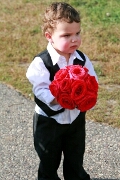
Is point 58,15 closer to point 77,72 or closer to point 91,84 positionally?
point 77,72

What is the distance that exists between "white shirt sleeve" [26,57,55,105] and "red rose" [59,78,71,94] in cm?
16

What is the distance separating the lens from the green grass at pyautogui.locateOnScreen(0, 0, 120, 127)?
525cm

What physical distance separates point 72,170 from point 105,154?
72 centimetres

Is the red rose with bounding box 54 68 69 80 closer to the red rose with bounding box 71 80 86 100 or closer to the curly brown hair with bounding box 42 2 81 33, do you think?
the red rose with bounding box 71 80 86 100

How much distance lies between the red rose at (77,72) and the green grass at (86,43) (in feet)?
6.02

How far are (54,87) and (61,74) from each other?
91 millimetres

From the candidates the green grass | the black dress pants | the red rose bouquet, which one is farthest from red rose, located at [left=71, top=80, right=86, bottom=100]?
the green grass

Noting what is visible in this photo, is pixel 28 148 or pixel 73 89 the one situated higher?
pixel 73 89

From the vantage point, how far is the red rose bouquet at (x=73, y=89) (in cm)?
279

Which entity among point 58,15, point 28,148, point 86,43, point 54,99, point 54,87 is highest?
point 58,15

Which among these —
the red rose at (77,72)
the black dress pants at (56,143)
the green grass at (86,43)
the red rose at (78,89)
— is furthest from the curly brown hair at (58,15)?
the green grass at (86,43)

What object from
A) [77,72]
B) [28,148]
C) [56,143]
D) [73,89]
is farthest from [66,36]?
[28,148]

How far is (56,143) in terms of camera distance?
320 centimetres

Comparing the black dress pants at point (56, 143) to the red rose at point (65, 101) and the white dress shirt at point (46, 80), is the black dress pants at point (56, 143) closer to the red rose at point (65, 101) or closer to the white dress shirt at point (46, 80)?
the white dress shirt at point (46, 80)
